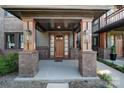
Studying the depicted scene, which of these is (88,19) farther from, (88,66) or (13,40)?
(13,40)

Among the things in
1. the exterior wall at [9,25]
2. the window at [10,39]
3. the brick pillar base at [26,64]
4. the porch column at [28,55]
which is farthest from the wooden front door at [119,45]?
the brick pillar base at [26,64]

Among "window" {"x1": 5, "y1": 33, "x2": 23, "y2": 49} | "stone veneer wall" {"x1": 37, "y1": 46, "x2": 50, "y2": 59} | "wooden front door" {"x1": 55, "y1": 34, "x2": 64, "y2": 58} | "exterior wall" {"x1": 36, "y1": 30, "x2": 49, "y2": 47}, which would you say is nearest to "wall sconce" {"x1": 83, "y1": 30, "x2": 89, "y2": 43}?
"stone veneer wall" {"x1": 37, "y1": 46, "x2": 50, "y2": 59}

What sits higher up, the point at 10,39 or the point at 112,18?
the point at 112,18

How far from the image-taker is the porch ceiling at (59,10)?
8461 millimetres

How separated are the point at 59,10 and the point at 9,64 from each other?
3878mm

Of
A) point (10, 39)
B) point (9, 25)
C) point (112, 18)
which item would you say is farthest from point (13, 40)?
point (112, 18)

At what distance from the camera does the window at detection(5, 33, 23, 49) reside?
1897cm

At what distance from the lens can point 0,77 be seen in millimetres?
9641

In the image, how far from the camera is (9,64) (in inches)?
413

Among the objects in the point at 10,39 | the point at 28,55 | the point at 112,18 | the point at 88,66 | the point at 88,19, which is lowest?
the point at 88,66

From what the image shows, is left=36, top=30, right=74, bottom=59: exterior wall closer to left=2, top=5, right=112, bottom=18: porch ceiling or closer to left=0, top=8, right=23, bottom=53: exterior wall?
left=0, top=8, right=23, bottom=53: exterior wall

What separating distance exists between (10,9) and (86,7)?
3.20 m
